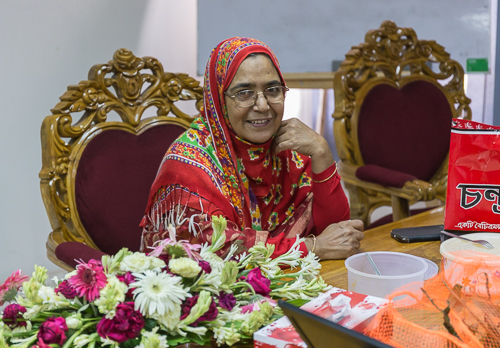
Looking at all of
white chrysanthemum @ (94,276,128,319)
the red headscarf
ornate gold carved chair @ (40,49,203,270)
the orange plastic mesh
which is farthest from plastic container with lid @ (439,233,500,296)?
ornate gold carved chair @ (40,49,203,270)

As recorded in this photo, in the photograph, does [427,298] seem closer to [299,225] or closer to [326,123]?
[299,225]

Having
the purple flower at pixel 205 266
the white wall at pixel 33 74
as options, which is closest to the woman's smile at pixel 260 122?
the purple flower at pixel 205 266

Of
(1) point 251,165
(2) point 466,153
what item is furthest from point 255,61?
(2) point 466,153

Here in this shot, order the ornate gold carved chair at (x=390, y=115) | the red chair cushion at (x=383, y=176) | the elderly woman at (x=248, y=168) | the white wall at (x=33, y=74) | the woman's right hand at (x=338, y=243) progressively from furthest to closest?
1. the white wall at (x=33, y=74)
2. the ornate gold carved chair at (x=390, y=115)
3. the red chair cushion at (x=383, y=176)
4. the elderly woman at (x=248, y=168)
5. the woman's right hand at (x=338, y=243)

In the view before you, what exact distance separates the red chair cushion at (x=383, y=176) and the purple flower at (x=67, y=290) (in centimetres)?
146

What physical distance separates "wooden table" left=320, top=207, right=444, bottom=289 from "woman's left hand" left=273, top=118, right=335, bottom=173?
9.1 inches

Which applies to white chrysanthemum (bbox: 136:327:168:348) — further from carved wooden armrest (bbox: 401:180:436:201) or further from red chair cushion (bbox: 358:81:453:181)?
red chair cushion (bbox: 358:81:453:181)

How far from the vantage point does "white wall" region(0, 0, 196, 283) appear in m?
2.36

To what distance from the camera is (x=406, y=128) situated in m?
2.33

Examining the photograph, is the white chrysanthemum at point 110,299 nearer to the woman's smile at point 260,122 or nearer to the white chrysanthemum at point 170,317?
the white chrysanthemum at point 170,317

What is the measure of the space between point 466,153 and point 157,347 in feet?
2.30

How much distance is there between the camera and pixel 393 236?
129cm

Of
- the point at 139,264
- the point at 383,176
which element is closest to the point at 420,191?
the point at 383,176

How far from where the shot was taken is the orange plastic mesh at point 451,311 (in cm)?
53
